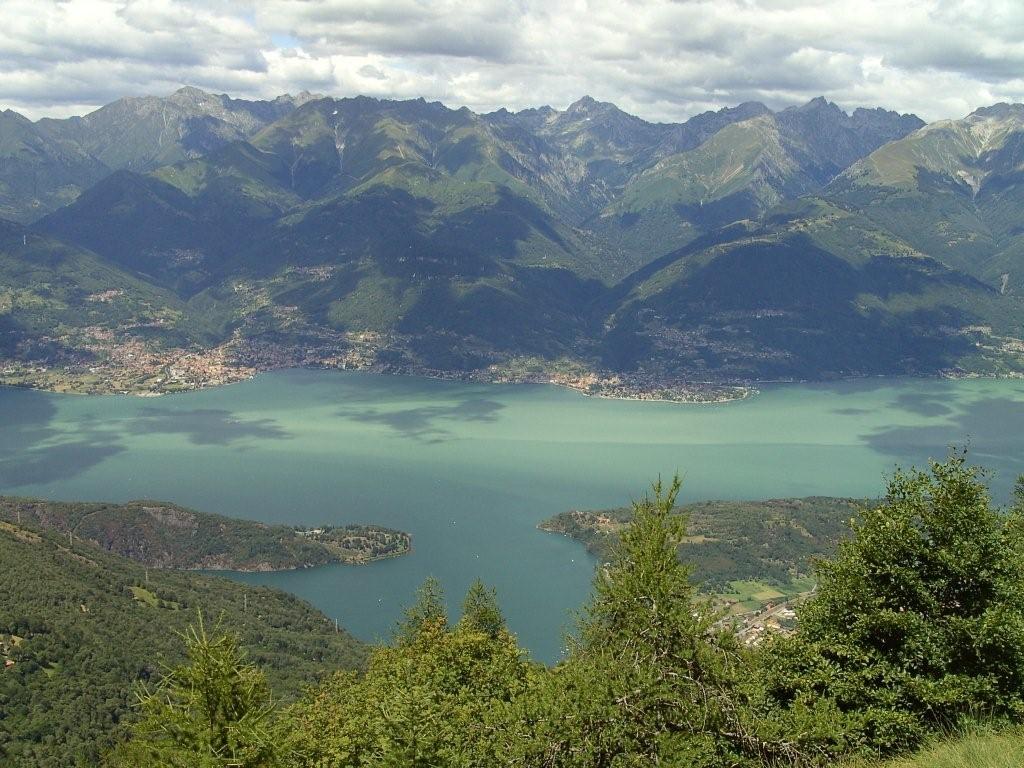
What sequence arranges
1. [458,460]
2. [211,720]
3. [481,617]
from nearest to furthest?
1. [211,720]
2. [481,617]
3. [458,460]

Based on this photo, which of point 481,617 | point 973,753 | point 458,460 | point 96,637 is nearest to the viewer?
point 973,753

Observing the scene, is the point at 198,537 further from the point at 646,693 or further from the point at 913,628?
the point at 646,693

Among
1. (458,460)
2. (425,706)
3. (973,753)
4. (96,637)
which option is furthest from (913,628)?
(458,460)

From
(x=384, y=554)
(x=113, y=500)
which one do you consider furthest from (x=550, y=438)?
(x=113, y=500)

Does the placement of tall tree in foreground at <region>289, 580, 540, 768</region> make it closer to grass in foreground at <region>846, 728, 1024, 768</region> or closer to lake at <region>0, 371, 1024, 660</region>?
grass in foreground at <region>846, 728, 1024, 768</region>

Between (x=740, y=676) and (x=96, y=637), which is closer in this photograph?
(x=740, y=676)

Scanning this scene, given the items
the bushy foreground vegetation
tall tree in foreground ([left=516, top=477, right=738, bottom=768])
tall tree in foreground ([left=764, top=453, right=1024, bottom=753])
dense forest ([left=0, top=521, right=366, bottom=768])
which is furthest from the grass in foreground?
dense forest ([left=0, top=521, right=366, bottom=768])
